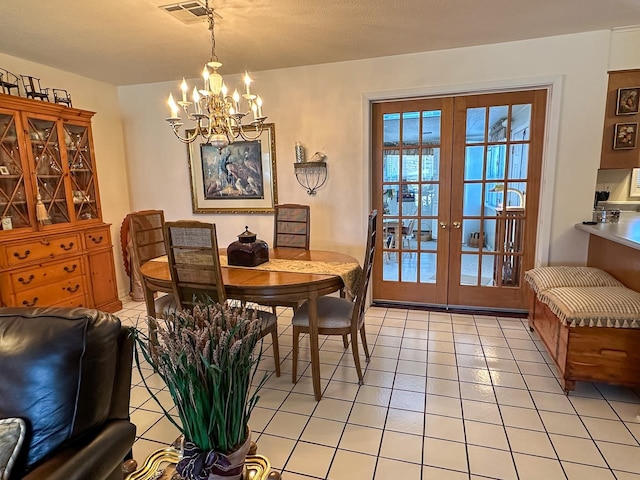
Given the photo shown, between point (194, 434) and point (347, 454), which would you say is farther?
point (347, 454)

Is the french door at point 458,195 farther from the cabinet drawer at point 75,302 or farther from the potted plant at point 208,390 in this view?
the potted plant at point 208,390

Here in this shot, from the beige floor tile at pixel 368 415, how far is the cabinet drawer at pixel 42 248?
9.50ft

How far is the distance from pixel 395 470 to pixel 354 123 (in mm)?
2917

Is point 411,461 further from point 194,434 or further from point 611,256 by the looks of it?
point 611,256

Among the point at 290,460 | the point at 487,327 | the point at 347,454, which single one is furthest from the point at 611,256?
the point at 290,460

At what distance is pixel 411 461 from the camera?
5.77ft

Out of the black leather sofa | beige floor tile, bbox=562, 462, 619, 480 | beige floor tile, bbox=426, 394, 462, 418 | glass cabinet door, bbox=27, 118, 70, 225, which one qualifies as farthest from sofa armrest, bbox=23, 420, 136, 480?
glass cabinet door, bbox=27, 118, 70, 225

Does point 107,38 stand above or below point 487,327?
above

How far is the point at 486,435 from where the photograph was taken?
192 centimetres

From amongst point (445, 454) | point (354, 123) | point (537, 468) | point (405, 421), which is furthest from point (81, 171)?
point (537, 468)

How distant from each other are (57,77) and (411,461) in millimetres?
4399

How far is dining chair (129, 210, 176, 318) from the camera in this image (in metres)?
2.73

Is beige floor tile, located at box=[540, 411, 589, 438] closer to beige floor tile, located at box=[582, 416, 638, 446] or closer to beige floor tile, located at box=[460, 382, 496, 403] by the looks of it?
beige floor tile, located at box=[582, 416, 638, 446]

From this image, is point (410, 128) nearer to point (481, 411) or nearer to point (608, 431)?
point (481, 411)
